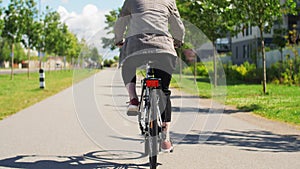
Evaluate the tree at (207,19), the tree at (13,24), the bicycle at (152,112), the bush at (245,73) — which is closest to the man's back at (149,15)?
the bicycle at (152,112)

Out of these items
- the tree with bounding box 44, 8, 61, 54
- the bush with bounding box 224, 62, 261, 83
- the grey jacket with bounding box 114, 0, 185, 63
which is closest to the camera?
the grey jacket with bounding box 114, 0, 185, 63

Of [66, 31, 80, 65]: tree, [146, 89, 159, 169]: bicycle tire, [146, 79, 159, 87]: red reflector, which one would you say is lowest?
[146, 89, 159, 169]: bicycle tire

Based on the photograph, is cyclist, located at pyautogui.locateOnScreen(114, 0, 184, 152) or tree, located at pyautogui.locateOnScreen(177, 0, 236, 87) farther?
tree, located at pyautogui.locateOnScreen(177, 0, 236, 87)

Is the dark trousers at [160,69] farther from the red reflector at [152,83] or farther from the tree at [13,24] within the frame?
the tree at [13,24]

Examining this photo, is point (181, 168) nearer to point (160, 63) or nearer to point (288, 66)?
point (160, 63)

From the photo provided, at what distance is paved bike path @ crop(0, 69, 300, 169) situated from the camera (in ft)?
19.4

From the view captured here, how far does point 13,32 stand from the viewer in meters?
33.3

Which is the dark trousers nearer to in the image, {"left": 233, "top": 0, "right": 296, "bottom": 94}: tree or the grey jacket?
the grey jacket

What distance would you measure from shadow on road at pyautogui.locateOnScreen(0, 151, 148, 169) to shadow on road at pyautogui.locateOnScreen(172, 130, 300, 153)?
1.55 m

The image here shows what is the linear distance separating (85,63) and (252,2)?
8.99 m

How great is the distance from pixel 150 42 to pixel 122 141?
2.43m

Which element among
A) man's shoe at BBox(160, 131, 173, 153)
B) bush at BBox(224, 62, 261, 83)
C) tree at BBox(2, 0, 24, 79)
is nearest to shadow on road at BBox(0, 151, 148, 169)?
man's shoe at BBox(160, 131, 173, 153)

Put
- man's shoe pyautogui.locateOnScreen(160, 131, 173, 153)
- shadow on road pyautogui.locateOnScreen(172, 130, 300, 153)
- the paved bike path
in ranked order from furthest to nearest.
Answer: shadow on road pyautogui.locateOnScreen(172, 130, 300, 153)
the paved bike path
man's shoe pyautogui.locateOnScreen(160, 131, 173, 153)

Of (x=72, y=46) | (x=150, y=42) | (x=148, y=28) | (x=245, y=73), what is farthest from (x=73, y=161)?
(x=72, y=46)
